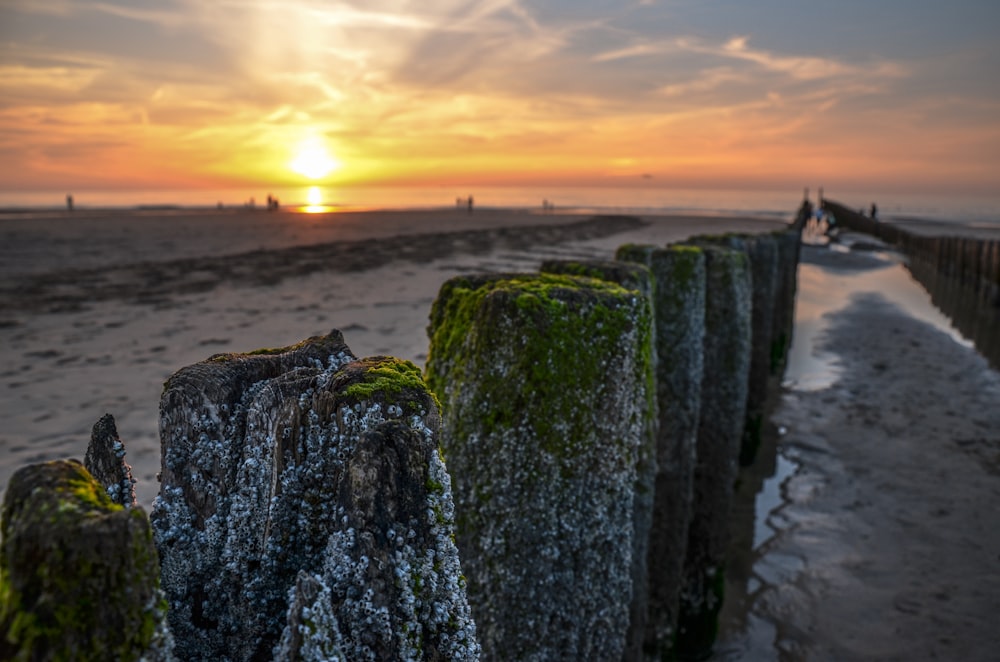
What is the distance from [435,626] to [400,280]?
1801 cm

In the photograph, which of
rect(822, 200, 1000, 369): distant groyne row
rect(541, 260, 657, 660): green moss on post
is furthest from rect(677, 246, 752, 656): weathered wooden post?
rect(822, 200, 1000, 369): distant groyne row

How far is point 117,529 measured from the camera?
40.7 inches

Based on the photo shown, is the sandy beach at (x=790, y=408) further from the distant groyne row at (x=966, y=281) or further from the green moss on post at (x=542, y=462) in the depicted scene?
the green moss on post at (x=542, y=462)

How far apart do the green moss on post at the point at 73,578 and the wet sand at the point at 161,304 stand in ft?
19.4

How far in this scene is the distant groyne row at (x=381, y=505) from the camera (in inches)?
41.7

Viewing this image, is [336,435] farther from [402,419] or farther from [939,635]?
[939,635]

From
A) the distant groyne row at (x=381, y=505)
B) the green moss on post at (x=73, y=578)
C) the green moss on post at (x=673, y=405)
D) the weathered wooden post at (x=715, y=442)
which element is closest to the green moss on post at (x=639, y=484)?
the distant groyne row at (x=381, y=505)

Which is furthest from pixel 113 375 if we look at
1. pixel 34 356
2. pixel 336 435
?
pixel 336 435

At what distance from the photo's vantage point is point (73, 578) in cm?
101

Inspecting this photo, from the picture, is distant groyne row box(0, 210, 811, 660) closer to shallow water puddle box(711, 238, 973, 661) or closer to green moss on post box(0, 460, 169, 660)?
green moss on post box(0, 460, 169, 660)

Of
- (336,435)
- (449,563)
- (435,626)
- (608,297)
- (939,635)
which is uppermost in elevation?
(608,297)

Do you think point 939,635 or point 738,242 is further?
point 738,242

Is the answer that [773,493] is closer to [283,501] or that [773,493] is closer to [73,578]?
[283,501]

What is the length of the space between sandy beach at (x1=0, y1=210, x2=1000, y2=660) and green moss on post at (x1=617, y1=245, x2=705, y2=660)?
59.3 inches
